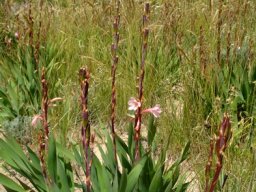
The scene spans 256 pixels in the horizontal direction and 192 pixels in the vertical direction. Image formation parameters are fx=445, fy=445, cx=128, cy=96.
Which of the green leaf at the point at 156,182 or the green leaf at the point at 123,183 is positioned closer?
the green leaf at the point at 123,183

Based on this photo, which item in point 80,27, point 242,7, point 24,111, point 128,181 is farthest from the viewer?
point 80,27

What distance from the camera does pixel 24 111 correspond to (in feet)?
11.1

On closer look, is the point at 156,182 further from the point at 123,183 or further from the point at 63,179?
the point at 63,179

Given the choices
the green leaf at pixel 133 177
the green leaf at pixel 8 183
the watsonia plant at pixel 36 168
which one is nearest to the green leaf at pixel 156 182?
the green leaf at pixel 133 177

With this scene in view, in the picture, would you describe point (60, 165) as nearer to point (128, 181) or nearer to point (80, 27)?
point (128, 181)

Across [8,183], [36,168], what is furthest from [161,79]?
[8,183]

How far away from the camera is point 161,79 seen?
3.64m

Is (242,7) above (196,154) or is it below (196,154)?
above

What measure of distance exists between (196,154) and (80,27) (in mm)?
2389

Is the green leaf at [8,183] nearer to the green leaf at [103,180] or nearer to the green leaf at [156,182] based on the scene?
the green leaf at [103,180]

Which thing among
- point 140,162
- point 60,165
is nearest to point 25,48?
point 60,165

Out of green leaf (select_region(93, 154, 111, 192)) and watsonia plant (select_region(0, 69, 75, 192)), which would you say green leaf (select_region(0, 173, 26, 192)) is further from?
green leaf (select_region(93, 154, 111, 192))

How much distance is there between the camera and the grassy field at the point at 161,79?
2723 mm

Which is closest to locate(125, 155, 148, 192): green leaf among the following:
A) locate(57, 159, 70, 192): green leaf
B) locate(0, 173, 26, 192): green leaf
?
locate(57, 159, 70, 192): green leaf
